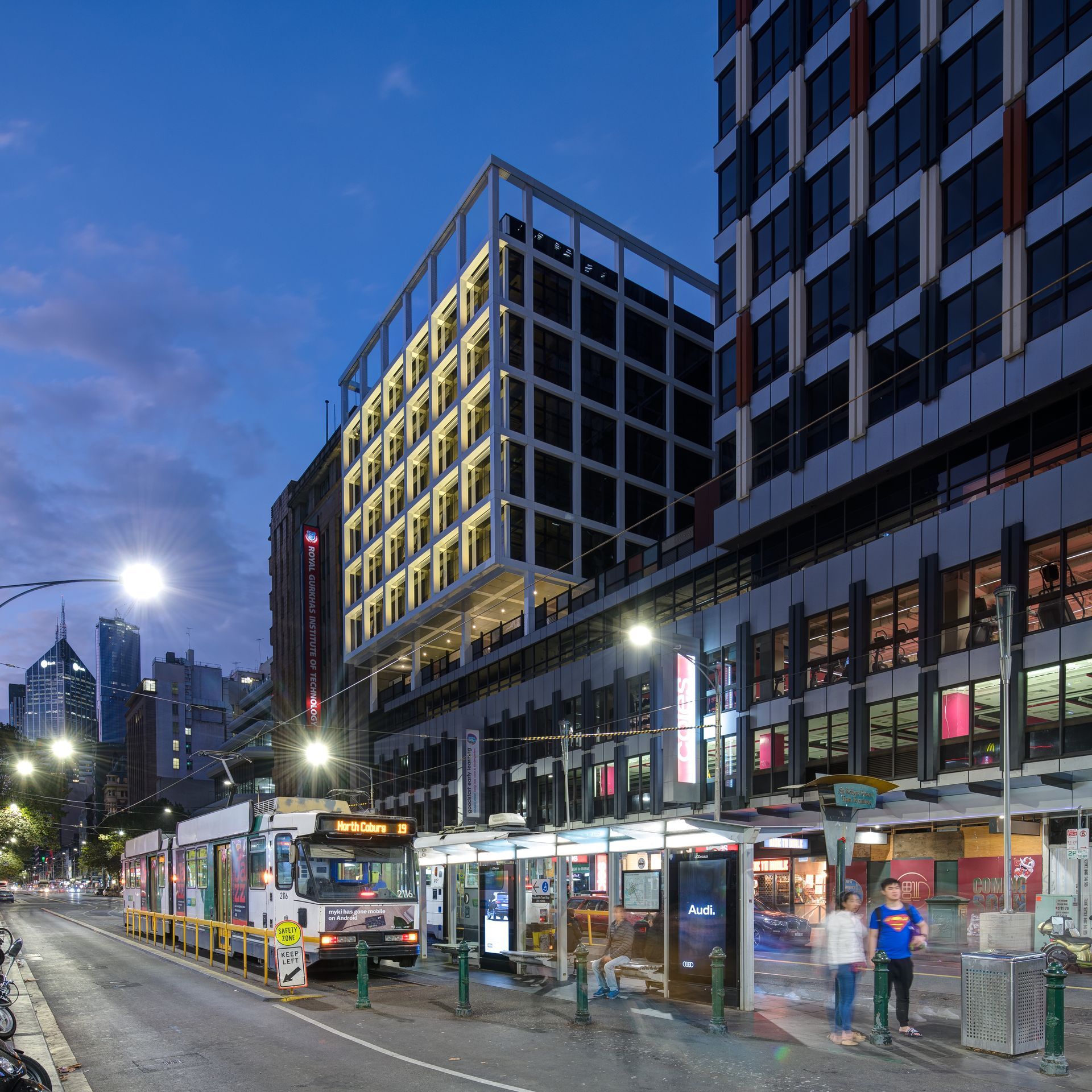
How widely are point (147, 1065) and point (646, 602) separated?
121 feet

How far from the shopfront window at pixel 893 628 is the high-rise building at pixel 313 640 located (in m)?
45.7

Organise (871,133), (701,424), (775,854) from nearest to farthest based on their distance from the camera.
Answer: (871,133) → (775,854) → (701,424)

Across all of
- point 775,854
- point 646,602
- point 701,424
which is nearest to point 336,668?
point 701,424

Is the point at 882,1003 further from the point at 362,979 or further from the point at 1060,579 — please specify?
the point at 1060,579

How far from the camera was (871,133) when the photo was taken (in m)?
36.1

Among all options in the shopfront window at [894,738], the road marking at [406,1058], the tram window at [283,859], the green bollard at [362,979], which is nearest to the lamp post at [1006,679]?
the shopfront window at [894,738]

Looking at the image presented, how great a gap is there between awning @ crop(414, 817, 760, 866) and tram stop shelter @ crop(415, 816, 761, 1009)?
0.02 metres

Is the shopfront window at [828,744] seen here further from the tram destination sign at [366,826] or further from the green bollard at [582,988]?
the green bollard at [582,988]

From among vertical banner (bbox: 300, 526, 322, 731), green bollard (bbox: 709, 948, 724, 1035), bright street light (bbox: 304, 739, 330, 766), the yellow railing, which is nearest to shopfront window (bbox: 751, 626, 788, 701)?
the yellow railing

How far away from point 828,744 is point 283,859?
1943 centimetres

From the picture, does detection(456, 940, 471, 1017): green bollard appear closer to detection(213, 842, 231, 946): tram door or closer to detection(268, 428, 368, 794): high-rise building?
detection(213, 842, 231, 946): tram door

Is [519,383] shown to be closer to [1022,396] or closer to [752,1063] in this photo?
[1022,396]

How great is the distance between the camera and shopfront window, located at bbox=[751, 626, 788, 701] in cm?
3856

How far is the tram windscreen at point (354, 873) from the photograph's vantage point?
22.3m
